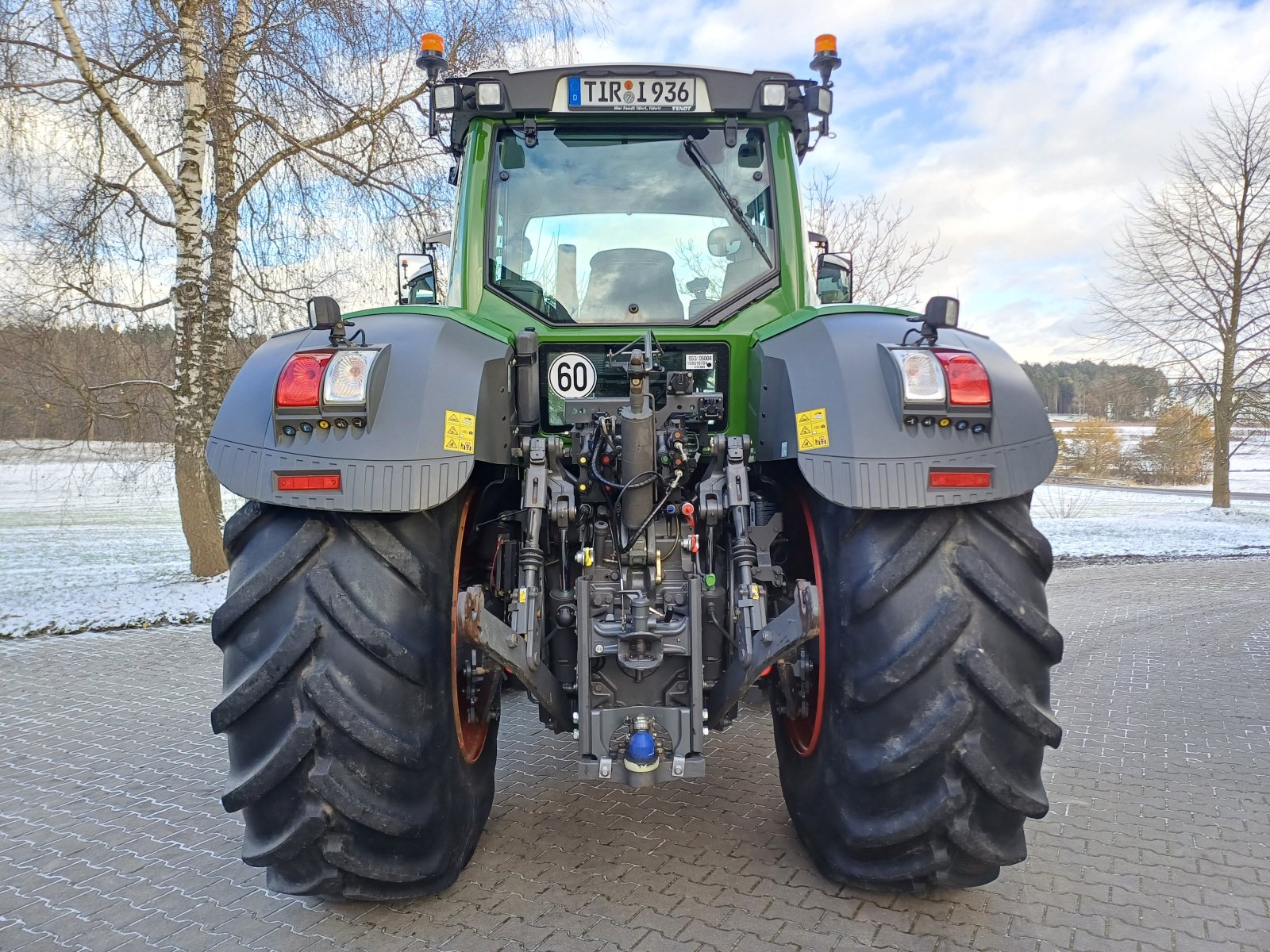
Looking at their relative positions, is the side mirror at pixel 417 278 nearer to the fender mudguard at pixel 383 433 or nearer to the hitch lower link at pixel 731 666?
the fender mudguard at pixel 383 433

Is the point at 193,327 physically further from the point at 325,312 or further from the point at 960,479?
the point at 960,479

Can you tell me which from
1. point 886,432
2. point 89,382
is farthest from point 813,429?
point 89,382

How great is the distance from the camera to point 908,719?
236 centimetres

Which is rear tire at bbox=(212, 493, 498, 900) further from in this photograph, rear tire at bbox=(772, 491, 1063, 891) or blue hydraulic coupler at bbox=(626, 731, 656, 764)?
rear tire at bbox=(772, 491, 1063, 891)

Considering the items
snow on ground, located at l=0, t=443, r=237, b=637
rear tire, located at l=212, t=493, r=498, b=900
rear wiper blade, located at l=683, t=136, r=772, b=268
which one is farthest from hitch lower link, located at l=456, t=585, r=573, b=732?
snow on ground, located at l=0, t=443, r=237, b=637

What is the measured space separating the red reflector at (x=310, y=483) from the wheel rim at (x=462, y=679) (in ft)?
1.56

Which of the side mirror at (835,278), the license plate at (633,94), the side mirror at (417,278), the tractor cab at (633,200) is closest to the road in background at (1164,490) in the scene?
the side mirror at (835,278)

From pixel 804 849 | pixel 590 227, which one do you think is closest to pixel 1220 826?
pixel 804 849

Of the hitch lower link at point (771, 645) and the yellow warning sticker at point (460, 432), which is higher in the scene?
the yellow warning sticker at point (460, 432)

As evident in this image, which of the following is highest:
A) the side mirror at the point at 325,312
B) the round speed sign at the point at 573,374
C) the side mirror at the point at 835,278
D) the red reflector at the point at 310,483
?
the side mirror at the point at 835,278

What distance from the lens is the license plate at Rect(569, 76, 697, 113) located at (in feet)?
10.7

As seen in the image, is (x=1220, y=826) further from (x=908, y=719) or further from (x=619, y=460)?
(x=619, y=460)

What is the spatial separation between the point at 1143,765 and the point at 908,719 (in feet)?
8.64

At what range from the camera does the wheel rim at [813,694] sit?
2.61 meters
